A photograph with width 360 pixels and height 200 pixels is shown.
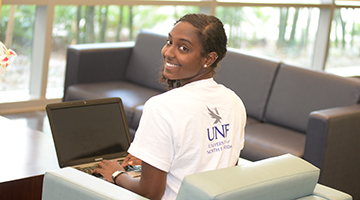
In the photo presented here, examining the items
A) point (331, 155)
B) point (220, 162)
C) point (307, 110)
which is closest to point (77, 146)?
point (220, 162)

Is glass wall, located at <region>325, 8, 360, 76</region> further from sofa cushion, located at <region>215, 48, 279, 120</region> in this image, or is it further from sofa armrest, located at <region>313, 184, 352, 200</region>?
sofa armrest, located at <region>313, 184, 352, 200</region>

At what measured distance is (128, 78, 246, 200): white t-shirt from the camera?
4.94ft

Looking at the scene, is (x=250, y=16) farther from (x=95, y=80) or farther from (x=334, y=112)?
(x=334, y=112)

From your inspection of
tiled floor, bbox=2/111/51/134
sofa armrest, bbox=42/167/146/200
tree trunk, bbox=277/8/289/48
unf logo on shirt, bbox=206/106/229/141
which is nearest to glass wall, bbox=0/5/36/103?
tiled floor, bbox=2/111/51/134

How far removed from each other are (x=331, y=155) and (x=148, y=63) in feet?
6.27

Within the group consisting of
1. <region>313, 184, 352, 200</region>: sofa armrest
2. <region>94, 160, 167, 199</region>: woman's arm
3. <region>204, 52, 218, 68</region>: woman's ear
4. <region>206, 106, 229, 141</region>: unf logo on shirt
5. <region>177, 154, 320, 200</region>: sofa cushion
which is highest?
<region>204, 52, 218, 68</region>: woman's ear

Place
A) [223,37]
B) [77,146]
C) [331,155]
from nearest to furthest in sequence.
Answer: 1. [223,37]
2. [77,146]
3. [331,155]

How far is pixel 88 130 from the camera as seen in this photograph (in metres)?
2.22

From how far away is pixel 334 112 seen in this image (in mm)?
2998

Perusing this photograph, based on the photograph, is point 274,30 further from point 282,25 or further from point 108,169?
point 108,169

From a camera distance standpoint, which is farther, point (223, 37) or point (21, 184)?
point (21, 184)

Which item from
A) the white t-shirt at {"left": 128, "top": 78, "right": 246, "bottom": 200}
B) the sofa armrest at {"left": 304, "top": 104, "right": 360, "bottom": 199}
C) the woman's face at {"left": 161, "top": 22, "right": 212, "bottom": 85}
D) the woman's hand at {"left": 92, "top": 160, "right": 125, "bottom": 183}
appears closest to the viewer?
→ the white t-shirt at {"left": 128, "top": 78, "right": 246, "bottom": 200}

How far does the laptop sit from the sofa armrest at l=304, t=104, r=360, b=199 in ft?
4.04

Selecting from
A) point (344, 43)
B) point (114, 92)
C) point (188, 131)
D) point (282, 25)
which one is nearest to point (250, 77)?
point (114, 92)
